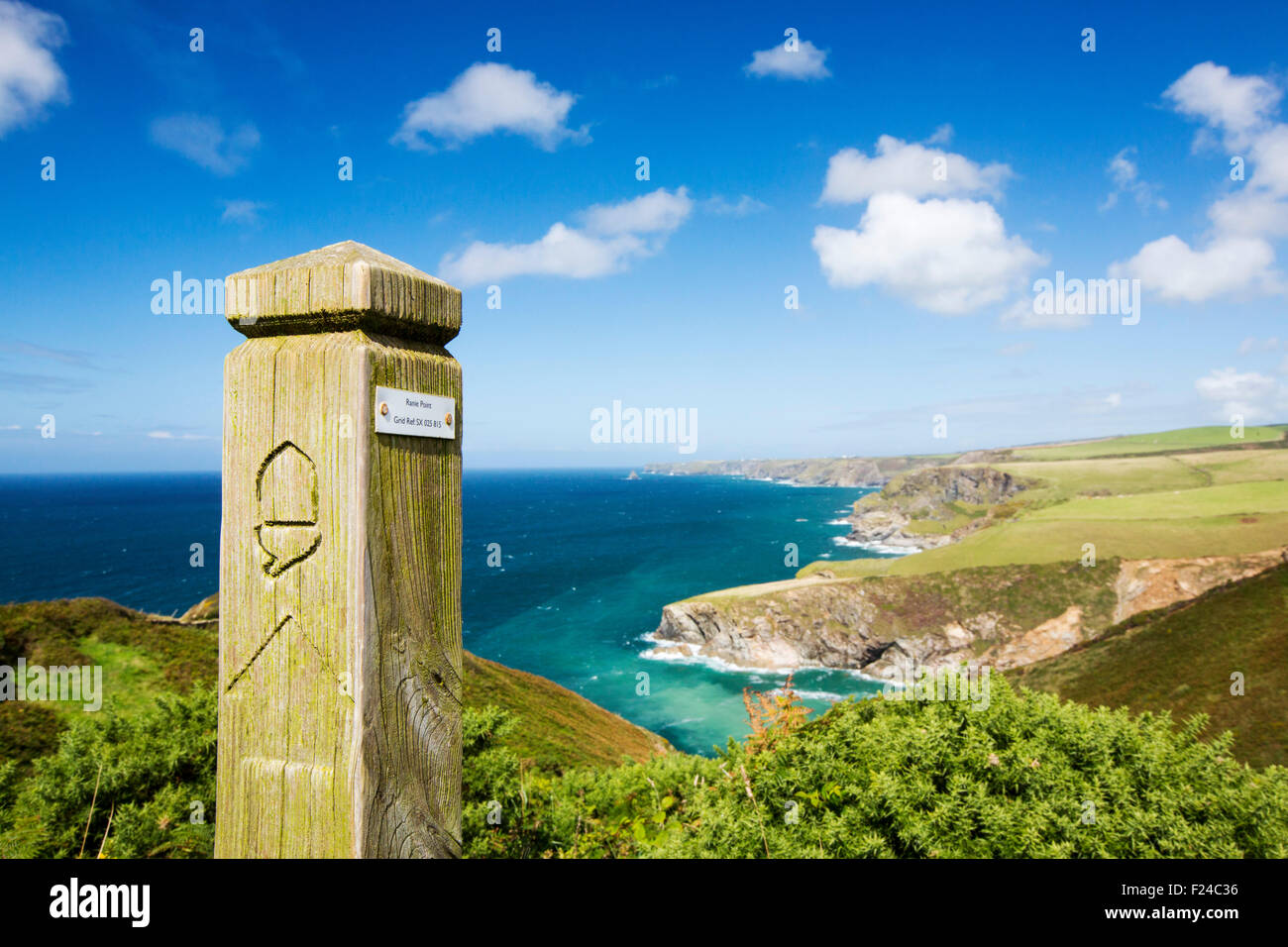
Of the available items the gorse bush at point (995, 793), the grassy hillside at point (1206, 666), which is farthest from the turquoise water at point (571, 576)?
the gorse bush at point (995, 793)

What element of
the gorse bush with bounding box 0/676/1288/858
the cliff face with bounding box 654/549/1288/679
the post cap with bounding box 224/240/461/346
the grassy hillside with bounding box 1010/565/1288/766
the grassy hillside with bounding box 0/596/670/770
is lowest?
the cliff face with bounding box 654/549/1288/679

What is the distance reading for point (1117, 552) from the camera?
63750 mm

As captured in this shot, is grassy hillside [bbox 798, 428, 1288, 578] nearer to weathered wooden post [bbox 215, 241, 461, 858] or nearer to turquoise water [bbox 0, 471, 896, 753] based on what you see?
turquoise water [bbox 0, 471, 896, 753]

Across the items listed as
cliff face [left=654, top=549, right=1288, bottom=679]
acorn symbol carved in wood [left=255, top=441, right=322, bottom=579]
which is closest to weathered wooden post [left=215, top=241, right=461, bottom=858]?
acorn symbol carved in wood [left=255, top=441, right=322, bottom=579]

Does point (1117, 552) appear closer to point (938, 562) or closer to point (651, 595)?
point (938, 562)

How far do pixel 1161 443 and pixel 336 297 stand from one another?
712 feet

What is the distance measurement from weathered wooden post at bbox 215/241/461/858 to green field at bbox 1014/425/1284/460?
640ft

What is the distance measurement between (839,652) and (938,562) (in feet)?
54.2

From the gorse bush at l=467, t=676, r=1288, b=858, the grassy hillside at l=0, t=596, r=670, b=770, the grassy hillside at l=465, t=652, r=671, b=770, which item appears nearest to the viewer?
the gorse bush at l=467, t=676, r=1288, b=858

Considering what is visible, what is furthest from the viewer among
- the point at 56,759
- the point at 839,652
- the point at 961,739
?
the point at 839,652

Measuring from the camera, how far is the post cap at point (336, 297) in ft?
4.33

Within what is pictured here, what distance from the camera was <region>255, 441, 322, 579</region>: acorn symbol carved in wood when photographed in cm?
132
